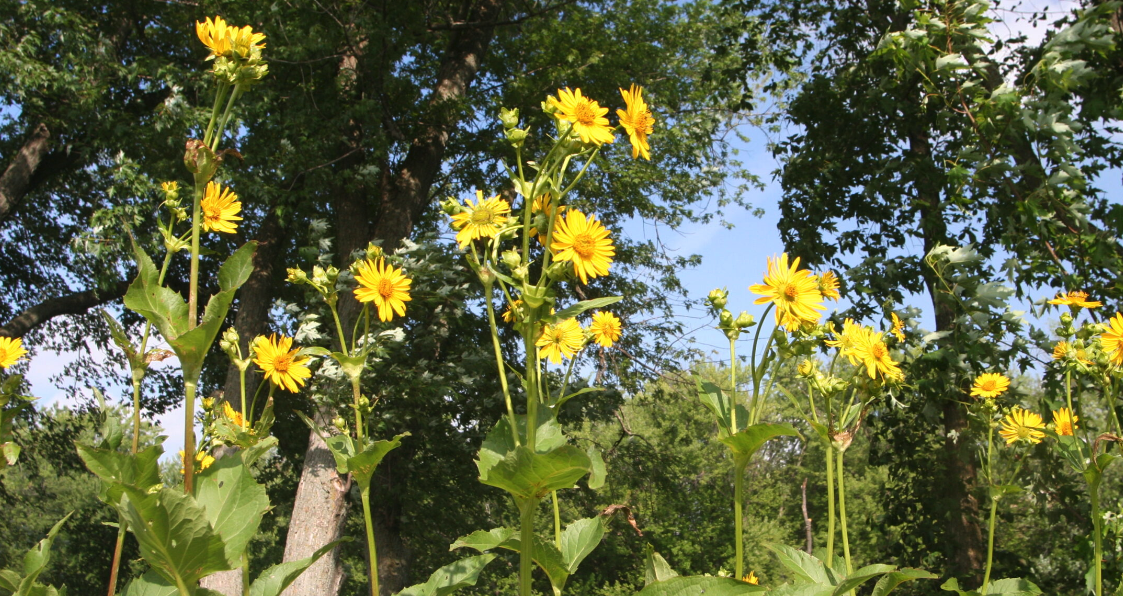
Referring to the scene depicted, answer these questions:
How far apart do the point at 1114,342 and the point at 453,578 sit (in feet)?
6.49

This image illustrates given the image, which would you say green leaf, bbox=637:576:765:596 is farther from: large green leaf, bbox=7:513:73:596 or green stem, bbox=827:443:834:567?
large green leaf, bbox=7:513:73:596

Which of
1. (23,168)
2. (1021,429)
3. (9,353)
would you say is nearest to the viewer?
(9,353)

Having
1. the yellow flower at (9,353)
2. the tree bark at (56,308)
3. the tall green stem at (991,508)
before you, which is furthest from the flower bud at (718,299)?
the tree bark at (56,308)

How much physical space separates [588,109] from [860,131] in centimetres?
512

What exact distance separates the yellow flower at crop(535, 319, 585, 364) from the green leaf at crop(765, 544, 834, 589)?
0.60 metres

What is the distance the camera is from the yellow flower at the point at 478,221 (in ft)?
4.69

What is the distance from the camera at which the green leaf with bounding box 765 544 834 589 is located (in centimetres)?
135

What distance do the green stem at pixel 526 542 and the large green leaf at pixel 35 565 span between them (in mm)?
742

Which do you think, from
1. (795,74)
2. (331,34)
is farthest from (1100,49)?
(795,74)

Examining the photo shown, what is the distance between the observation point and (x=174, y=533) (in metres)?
1.03

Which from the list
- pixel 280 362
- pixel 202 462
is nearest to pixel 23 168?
pixel 280 362

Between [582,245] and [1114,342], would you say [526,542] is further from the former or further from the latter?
[1114,342]

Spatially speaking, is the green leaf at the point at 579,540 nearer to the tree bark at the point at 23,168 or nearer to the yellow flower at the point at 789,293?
the yellow flower at the point at 789,293

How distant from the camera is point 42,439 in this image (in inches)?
426
